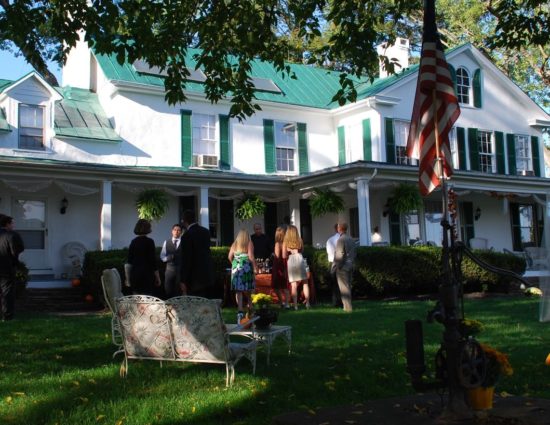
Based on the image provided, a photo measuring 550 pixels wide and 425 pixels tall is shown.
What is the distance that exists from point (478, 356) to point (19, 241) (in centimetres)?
827

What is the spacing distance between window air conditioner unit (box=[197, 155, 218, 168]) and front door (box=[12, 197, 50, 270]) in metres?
4.57

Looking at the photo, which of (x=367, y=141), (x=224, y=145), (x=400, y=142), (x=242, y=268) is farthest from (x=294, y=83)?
(x=242, y=268)

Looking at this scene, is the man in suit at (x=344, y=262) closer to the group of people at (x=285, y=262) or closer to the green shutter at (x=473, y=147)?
the group of people at (x=285, y=262)

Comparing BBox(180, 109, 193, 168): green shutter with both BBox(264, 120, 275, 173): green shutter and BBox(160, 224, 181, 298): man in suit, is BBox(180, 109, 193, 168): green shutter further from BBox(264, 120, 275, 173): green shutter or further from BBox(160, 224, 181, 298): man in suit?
BBox(160, 224, 181, 298): man in suit

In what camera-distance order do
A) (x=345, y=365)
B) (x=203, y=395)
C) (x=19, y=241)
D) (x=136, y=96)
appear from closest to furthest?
(x=203, y=395) < (x=345, y=365) < (x=19, y=241) < (x=136, y=96)

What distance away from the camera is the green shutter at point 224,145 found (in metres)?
18.8

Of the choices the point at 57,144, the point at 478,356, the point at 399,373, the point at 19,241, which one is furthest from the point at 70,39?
the point at 57,144

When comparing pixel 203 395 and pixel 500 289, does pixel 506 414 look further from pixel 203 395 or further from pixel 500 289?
pixel 500 289

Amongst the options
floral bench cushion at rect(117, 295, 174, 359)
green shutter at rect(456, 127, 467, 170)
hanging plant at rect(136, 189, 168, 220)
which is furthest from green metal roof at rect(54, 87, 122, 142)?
floral bench cushion at rect(117, 295, 174, 359)

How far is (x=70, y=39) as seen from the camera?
306 inches

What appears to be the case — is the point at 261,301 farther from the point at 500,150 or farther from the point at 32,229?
the point at 500,150

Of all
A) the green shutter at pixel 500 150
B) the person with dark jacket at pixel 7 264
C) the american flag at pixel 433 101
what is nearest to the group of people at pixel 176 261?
the person with dark jacket at pixel 7 264

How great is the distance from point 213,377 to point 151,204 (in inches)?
444

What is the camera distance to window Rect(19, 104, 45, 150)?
16484 millimetres
